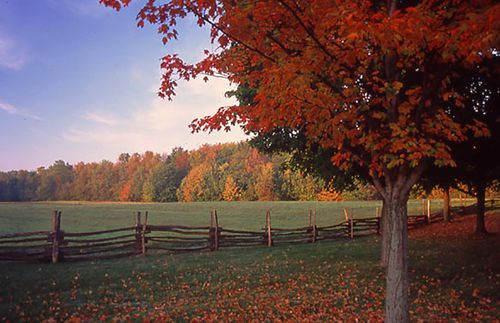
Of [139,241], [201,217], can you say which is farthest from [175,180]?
[139,241]

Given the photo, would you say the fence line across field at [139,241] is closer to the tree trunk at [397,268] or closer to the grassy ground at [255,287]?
the grassy ground at [255,287]

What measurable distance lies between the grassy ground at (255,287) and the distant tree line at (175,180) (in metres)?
53.9

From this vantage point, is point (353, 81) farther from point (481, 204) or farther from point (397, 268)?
point (481, 204)

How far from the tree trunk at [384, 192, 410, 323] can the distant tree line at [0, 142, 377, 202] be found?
2434 inches

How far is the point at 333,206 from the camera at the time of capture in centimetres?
5022

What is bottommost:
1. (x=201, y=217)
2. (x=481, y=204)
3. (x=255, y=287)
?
(x=201, y=217)

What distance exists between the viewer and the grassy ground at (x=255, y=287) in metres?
7.92

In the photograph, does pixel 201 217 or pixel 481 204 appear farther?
pixel 201 217

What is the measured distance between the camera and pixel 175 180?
88.7m

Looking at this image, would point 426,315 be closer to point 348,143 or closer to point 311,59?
point 348,143

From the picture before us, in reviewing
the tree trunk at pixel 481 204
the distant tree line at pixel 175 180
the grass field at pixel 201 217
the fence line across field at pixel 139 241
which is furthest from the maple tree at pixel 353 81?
the distant tree line at pixel 175 180

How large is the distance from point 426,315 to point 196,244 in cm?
1504

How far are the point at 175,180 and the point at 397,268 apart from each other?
84.5 m

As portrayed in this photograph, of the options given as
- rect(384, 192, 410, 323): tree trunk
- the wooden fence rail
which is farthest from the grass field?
rect(384, 192, 410, 323): tree trunk
